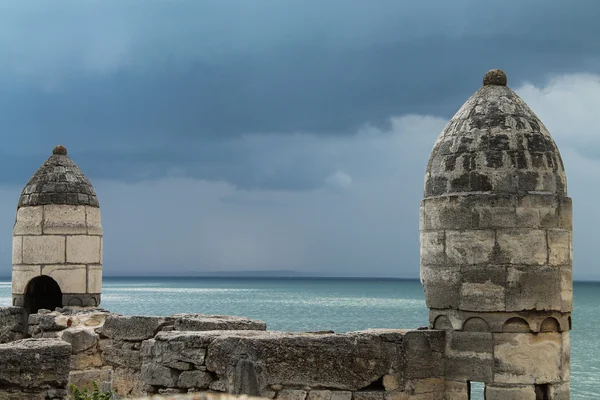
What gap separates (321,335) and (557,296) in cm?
229

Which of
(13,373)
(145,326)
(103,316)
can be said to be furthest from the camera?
(103,316)

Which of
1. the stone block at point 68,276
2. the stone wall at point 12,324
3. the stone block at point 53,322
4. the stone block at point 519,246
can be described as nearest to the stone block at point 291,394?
the stone block at point 519,246

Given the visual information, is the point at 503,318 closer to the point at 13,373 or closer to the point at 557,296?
the point at 557,296

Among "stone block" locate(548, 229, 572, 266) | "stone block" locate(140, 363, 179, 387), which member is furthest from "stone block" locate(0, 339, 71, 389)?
"stone block" locate(548, 229, 572, 266)

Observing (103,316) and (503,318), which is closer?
(503,318)

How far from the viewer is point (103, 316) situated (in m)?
13.4

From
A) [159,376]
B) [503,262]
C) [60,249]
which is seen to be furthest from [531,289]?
[60,249]

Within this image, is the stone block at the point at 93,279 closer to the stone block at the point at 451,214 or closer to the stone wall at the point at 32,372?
the stone wall at the point at 32,372

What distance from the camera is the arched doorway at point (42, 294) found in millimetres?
15789

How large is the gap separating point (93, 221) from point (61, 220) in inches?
22.4

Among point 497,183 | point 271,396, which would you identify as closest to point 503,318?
point 497,183

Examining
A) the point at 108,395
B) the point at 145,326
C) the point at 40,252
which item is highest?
the point at 40,252

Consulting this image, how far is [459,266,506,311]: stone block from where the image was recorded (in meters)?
9.02

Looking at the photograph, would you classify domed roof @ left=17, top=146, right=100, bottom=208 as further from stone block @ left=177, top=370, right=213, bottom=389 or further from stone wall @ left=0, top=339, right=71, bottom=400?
stone block @ left=177, top=370, right=213, bottom=389
